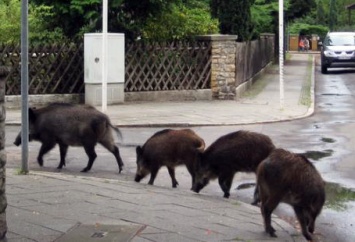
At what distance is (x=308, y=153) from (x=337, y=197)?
11.8 ft

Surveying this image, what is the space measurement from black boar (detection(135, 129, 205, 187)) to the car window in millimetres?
29750

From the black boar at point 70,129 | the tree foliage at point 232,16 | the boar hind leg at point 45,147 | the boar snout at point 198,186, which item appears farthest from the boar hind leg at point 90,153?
the tree foliage at point 232,16

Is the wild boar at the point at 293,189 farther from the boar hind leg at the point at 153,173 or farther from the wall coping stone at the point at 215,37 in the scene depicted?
the wall coping stone at the point at 215,37

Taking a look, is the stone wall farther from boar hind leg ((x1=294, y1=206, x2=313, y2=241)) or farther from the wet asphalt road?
boar hind leg ((x1=294, y1=206, x2=313, y2=241))

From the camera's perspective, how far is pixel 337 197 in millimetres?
10227

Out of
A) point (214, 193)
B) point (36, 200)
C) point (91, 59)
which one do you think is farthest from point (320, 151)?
point (91, 59)

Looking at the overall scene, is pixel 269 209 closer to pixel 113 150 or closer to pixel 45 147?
pixel 113 150

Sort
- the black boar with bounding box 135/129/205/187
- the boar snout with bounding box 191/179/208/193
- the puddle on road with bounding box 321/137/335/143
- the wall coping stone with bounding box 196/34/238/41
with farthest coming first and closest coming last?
1. the wall coping stone with bounding box 196/34/238/41
2. the puddle on road with bounding box 321/137/335/143
3. the black boar with bounding box 135/129/205/187
4. the boar snout with bounding box 191/179/208/193

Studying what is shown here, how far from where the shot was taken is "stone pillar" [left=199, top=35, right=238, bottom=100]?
22.7m

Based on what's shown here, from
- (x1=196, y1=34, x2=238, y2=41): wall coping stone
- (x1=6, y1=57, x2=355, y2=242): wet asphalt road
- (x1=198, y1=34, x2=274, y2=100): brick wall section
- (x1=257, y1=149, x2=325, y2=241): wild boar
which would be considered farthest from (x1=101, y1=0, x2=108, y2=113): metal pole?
(x1=257, y1=149, x2=325, y2=241): wild boar

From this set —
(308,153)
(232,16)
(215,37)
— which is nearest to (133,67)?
(215,37)

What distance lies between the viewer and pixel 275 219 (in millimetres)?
8719

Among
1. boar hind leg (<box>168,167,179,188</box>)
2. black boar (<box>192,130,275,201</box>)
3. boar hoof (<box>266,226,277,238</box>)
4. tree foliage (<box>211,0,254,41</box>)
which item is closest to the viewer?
boar hoof (<box>266,226,277,238</box>)

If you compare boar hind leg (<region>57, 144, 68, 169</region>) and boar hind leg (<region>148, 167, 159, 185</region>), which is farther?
boar hind leg (<region>57, 144, 68, 169</region>)
